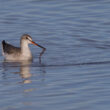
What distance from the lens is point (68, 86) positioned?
35.8 feet

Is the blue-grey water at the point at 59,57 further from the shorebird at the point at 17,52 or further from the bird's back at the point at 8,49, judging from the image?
the bird's back at the point at 8,49

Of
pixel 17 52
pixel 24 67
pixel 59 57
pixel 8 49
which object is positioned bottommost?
pixel 24 67

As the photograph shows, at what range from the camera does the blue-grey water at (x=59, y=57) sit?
9955 mm

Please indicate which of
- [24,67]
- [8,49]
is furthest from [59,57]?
[8,49]

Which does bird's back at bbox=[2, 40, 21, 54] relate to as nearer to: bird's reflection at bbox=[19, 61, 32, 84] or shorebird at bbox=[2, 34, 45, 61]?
shorebird at bbox=[2, 34, 45, 61]

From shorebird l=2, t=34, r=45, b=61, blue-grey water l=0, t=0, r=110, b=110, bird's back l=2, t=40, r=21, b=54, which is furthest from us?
bird's back l=2, t=40, r=21, b=54

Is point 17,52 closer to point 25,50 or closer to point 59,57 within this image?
point 25,50

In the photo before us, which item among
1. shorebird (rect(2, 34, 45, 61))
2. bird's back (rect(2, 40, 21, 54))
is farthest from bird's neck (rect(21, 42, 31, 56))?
bird's back (rect(2, 40, 21, 54))

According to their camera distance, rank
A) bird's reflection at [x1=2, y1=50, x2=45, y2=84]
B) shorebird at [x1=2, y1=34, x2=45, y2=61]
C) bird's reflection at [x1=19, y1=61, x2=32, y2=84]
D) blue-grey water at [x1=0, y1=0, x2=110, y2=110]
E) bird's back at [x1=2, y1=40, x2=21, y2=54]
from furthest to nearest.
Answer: bird's back at [x1=2, y1=40, x2=21, y2=54]
shorebird at [x1=2, y1=34, x2=45, y2=61]
bird's reflection at [x1=2, y1=50, x2=45, y2=84]
bird's reflection at [x1=19, y1=61, x2=32, y2=84]
blue-grey water at [x1=0, y1=0, x2=110, y2=110]

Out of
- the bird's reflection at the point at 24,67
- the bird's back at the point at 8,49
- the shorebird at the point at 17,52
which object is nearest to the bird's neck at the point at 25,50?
the shorebird at the point at 17,52

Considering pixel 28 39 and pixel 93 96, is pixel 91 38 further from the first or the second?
pixel 93 96

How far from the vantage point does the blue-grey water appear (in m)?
9.95

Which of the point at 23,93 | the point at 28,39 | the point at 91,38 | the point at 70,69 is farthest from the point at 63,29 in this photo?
the point at 23,93

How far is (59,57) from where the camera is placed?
14.8 m
